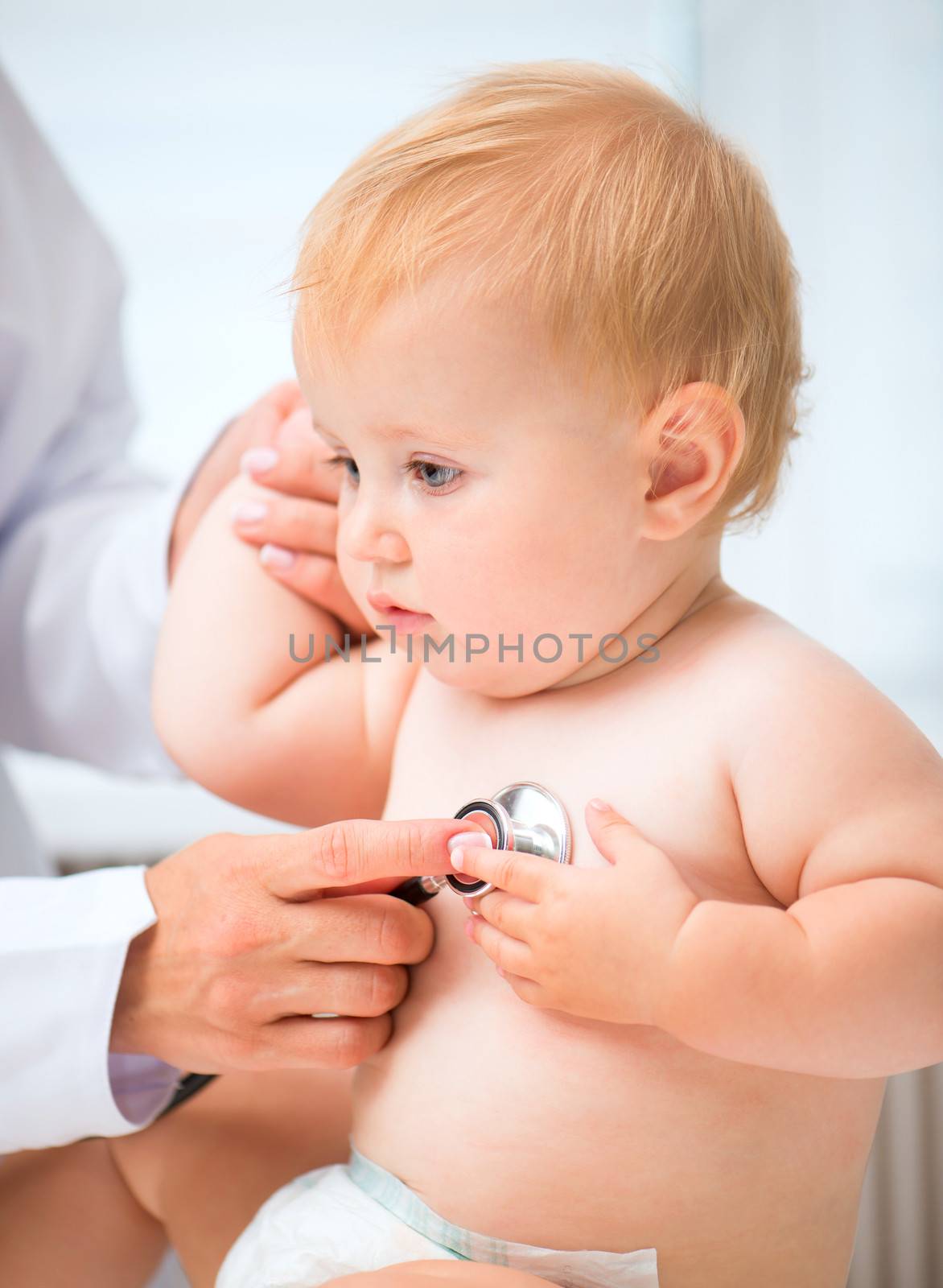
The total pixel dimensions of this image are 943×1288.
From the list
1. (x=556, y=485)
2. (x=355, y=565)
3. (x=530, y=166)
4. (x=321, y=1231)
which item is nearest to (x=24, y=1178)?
(x=321, y=1231)

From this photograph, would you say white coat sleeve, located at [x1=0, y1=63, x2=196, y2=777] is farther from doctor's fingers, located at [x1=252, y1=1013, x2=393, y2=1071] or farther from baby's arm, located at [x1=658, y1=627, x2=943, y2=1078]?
baby's arm, located at [x1=658, y1=627, x2=943, y2=1078]

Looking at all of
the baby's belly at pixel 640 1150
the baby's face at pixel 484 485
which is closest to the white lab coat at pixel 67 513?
the baby's belly at pixel 640 1150

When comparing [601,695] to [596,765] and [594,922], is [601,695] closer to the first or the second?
[596,765]

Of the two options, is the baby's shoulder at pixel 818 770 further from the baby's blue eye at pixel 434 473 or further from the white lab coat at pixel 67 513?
A: the white lab coat at pixel 67 513

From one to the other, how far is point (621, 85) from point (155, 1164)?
28.0 inches

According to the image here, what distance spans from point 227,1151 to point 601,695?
40 cm

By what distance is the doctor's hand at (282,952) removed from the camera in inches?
23.1

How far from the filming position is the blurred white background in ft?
4.03

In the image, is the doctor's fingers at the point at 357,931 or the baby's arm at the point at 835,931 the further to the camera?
the doctor's fingers at the point at 357,931

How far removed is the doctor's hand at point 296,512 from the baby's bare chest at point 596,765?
11cm

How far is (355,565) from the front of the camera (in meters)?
0.61

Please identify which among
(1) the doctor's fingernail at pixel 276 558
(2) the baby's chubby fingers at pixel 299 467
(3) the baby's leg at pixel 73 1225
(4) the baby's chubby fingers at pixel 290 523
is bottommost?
(3) the baby's leg at pixel 73 1225

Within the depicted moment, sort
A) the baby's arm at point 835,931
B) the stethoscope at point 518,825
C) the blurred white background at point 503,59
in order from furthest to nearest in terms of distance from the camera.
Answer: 1. the blurred white background at point 503,59
2. the stethoscope at point 518,825
3. the baby's arm at point 835,931

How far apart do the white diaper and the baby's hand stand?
124mm
